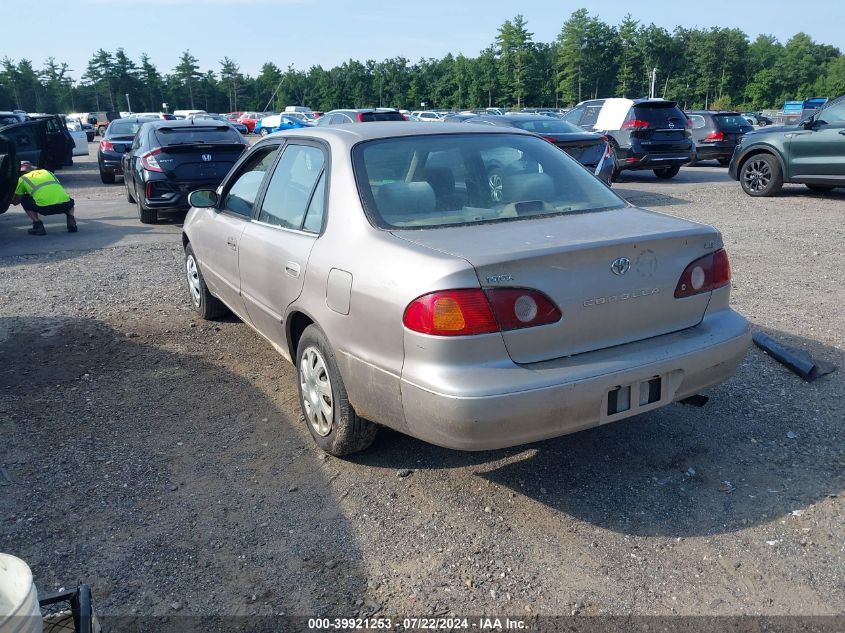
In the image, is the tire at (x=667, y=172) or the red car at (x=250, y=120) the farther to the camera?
the red car at (x=250, y=120)

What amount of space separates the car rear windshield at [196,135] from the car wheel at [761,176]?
8.95m

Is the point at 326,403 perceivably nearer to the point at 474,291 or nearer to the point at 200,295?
the point at 474,291

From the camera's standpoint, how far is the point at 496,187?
3830 millimetres

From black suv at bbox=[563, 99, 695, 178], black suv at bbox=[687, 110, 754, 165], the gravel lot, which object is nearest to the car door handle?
the gravel lot

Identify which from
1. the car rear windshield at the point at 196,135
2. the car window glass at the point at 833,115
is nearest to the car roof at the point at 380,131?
the car rear windshield at the point at 196,135

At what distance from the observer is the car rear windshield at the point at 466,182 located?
3.56 m

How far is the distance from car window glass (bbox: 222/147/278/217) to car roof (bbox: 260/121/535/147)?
38cm

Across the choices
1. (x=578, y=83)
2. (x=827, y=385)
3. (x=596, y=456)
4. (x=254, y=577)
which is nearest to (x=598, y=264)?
(x=596, y=456)

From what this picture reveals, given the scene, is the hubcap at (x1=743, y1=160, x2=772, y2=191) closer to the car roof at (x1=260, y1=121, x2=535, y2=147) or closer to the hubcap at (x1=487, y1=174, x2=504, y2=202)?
the car roof at (x1=260, y1=121, x2=535, y2=147)

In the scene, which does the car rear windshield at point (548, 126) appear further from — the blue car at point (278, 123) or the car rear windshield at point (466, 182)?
the blue car at point (278, 123)

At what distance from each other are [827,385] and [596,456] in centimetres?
181

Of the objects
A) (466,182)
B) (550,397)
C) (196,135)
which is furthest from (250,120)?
(550,397)

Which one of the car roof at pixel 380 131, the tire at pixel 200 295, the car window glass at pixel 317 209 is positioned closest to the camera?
the car window glass at pixel 317 209

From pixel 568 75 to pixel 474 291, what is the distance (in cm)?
9008
